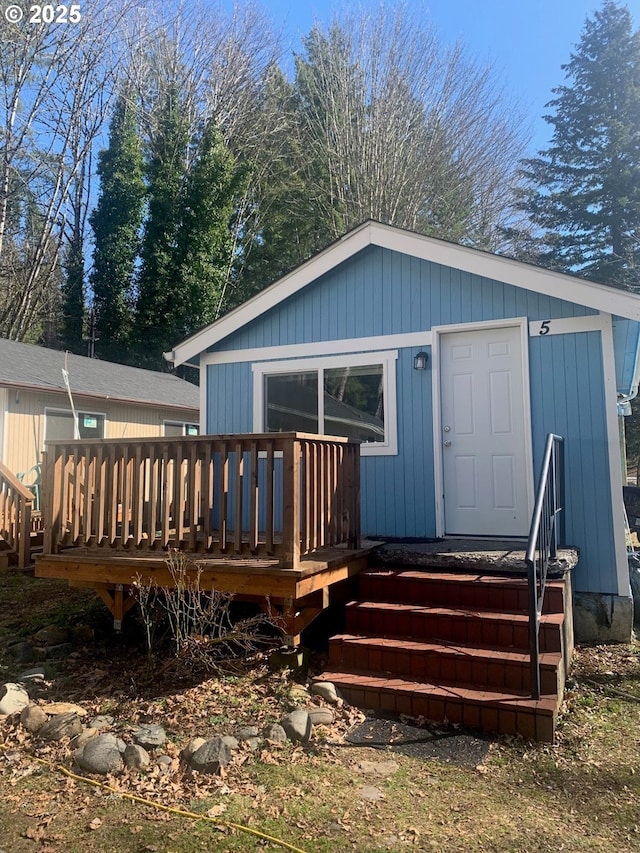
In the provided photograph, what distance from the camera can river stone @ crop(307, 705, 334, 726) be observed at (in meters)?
3.68

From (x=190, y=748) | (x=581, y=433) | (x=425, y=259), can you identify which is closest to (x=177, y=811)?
(x=190, y=748)

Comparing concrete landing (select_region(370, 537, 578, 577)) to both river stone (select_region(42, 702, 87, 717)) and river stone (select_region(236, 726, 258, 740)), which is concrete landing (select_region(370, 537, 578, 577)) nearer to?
river stone (select_region(236, 726, 258, 740))

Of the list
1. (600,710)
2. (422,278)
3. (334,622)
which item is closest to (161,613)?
(334,622)

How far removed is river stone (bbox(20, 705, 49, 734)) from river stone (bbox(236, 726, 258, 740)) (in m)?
1.22

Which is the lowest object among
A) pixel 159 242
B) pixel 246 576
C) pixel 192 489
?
pixel 246 576

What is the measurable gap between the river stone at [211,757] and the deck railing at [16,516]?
5599mm

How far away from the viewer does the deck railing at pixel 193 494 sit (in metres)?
4.38

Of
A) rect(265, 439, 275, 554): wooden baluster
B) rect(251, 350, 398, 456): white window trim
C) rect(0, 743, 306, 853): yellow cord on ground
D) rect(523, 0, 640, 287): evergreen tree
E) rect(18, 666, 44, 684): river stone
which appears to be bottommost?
rect(0, 743, 306, 853): yellow cord on ground

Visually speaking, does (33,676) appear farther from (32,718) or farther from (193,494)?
(193,494)

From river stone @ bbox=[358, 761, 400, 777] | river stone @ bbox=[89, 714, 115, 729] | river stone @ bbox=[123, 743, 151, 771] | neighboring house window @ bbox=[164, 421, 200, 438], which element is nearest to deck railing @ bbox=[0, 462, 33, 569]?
river stone @ bbox=[89, 714, 115, 729]

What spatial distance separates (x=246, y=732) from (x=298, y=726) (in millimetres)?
306

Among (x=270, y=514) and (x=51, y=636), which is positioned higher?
(x=270, y=514)

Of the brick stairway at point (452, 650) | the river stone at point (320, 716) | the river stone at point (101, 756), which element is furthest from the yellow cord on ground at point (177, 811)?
the brick stairway at point (452, 650)

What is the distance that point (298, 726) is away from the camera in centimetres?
352
